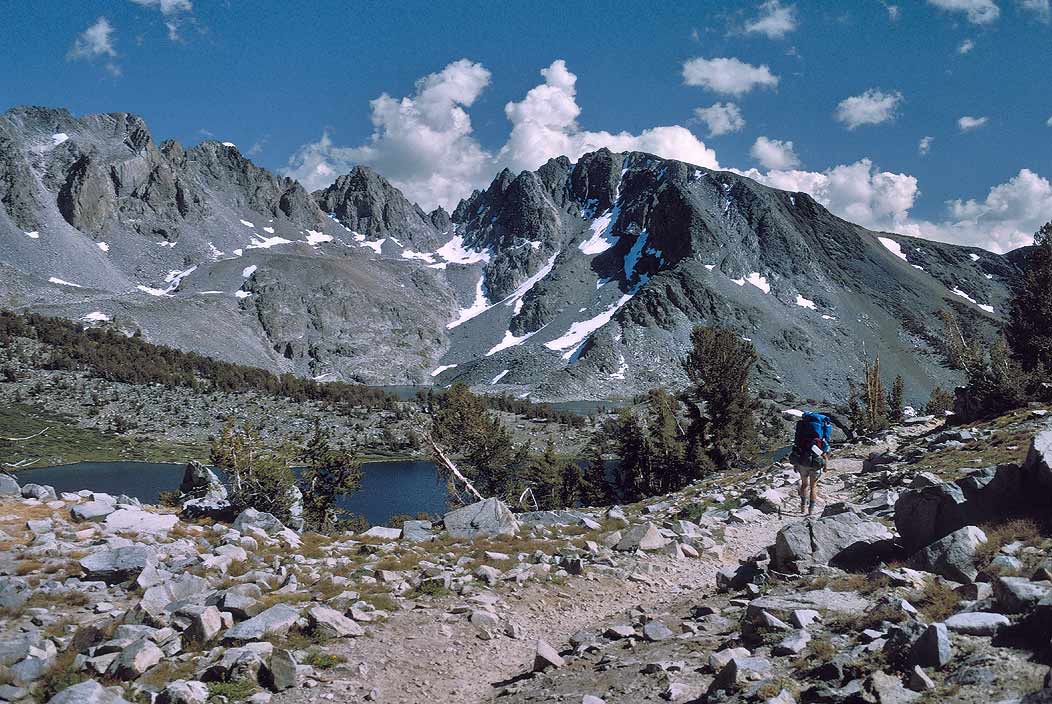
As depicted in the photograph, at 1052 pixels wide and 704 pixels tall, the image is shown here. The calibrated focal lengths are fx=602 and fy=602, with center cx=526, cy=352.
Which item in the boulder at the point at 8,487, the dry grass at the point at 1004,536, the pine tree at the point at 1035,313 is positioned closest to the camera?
the dry grass at the point at 1004,536

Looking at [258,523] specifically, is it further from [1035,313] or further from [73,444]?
[73,444]

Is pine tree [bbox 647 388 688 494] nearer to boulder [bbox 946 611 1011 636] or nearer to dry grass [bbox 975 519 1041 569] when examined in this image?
dry grass [bbox 975 519 1041 569]

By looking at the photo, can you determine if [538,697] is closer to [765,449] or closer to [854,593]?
[854,593]

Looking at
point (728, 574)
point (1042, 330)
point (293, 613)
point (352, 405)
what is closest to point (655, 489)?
point (1042, 330)

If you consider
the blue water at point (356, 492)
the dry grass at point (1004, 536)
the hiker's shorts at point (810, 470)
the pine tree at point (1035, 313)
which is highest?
the pine tree at point (1035, 313)

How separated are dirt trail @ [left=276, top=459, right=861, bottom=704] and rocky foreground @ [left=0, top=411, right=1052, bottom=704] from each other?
0.15 ft

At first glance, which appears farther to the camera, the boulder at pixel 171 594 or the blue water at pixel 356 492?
the blue water at pixel 356 492

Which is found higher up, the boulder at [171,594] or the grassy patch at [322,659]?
the boulder at [171,594]

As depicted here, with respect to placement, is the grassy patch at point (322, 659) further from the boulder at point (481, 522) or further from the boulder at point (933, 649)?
the boulder at point (481, 522)

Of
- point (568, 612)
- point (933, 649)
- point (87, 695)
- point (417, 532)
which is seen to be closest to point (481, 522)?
point (417, 532)

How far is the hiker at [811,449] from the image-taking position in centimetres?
1897

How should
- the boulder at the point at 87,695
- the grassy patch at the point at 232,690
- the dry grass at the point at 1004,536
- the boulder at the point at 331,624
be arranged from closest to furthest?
the boulder at the point at 87,695 → the grassy patch at the point at 232,690 → the dry grass at the point at 1004,536 → the boulder at the point at 331,624

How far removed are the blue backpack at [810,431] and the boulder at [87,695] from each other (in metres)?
18.1

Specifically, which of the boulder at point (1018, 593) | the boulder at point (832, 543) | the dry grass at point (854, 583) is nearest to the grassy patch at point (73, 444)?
the boulder at point (832, 543)
